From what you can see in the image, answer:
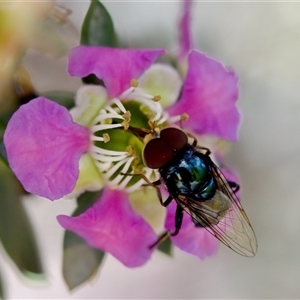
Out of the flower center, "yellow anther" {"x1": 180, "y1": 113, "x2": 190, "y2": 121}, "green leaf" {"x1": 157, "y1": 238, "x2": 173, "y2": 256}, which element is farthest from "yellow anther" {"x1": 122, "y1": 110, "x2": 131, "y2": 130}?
"green leaf" {"x1": 157, "y1": 238, "x2": 173, "y2": 256}

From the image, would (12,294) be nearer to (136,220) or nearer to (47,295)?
(47,295)

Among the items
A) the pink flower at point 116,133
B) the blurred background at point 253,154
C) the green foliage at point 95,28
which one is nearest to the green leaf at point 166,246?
the pink flower at point 116,133

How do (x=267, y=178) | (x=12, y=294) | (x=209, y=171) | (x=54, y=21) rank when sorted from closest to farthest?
(x=209, y=171) → (x=54, y=21) → (x=12, y=294) → (x=267, y=178)

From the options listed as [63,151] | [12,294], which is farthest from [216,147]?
[12,294]

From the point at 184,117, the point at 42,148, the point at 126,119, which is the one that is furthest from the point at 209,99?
the point at 42,148

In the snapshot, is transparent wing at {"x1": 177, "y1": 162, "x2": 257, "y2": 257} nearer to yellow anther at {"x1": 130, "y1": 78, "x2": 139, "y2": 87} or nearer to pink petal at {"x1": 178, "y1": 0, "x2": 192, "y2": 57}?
yellow anther at {"x1": 130, "y1": 78, "x2": 139, "y2": 87}

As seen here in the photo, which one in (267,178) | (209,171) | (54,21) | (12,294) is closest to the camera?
(209,171)

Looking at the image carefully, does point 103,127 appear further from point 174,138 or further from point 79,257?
point 79,257
